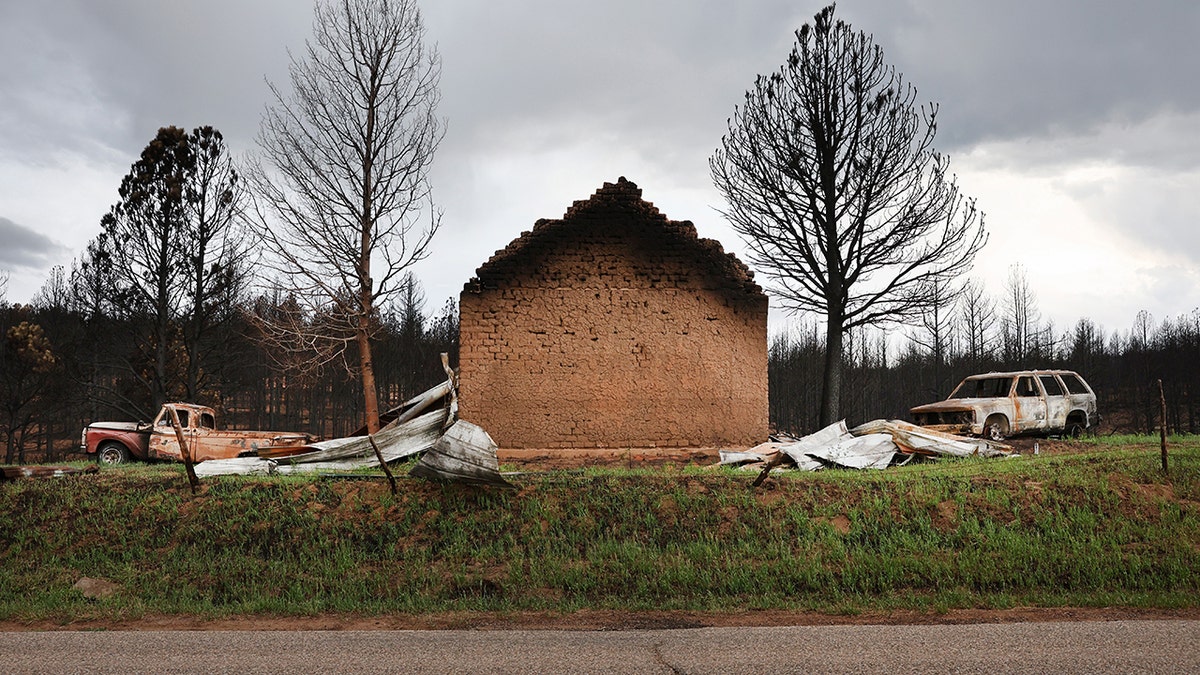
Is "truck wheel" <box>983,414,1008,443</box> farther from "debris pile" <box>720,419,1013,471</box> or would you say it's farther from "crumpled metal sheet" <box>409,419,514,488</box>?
"crumpled metal sheet" <box>409,419,514,488</box>

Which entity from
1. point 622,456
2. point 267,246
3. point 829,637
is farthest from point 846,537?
point 267,246

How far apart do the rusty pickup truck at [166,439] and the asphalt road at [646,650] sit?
12.5 m

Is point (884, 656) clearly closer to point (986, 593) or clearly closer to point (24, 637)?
point (986, 593)

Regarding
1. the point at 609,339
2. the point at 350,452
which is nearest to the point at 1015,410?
the point at 609,339

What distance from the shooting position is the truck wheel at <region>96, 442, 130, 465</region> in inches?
786

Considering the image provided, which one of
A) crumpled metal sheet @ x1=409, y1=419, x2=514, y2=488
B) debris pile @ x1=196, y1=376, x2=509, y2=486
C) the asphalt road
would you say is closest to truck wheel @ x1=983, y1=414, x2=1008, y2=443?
the asphalt road

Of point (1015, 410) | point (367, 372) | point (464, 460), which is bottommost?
point (464, 460)

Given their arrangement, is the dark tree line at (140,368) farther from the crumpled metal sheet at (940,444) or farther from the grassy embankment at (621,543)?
the crumpled metal sheet at (940,444)

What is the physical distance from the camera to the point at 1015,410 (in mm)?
17312

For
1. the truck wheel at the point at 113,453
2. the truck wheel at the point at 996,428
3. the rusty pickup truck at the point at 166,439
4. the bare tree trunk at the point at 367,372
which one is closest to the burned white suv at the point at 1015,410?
the truck wheel at the point at 996,428

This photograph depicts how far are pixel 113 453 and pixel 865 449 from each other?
18826 millimetres

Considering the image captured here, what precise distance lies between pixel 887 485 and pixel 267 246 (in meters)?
14.8

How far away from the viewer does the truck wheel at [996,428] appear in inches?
669

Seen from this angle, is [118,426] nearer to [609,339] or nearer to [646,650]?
[609,339]
